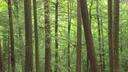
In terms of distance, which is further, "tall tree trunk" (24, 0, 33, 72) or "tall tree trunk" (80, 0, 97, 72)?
"tall tree trunk" (24, 0, 33, 72)

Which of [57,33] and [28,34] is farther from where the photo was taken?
[57,33]

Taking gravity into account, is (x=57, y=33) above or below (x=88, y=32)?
below

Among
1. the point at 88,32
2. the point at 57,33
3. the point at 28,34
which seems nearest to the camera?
the point at 88,32

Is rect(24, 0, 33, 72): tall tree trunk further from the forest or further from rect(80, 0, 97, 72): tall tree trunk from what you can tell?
rect(80, 0, 97, 72): tall tree trunk

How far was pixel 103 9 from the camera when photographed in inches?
1094

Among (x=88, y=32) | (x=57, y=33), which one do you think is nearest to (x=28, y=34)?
(x=88, y=32)

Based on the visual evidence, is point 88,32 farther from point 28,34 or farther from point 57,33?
point 57,33

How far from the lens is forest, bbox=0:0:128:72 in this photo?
9984 millimetres

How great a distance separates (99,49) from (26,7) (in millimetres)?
19908

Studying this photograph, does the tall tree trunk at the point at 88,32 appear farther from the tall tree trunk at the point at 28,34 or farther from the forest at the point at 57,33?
the tall tree trunk at the point at 28,34

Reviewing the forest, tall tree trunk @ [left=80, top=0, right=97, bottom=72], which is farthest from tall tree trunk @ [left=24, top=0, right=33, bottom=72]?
tall tree trunk @ [left=80, top=0, right=97, bottom=72]

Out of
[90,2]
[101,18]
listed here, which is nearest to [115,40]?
[90,2]

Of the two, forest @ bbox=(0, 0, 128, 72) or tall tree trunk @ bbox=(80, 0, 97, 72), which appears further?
forest @ bbox=(0, 0, 128, 72)

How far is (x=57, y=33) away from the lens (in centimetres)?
2017
